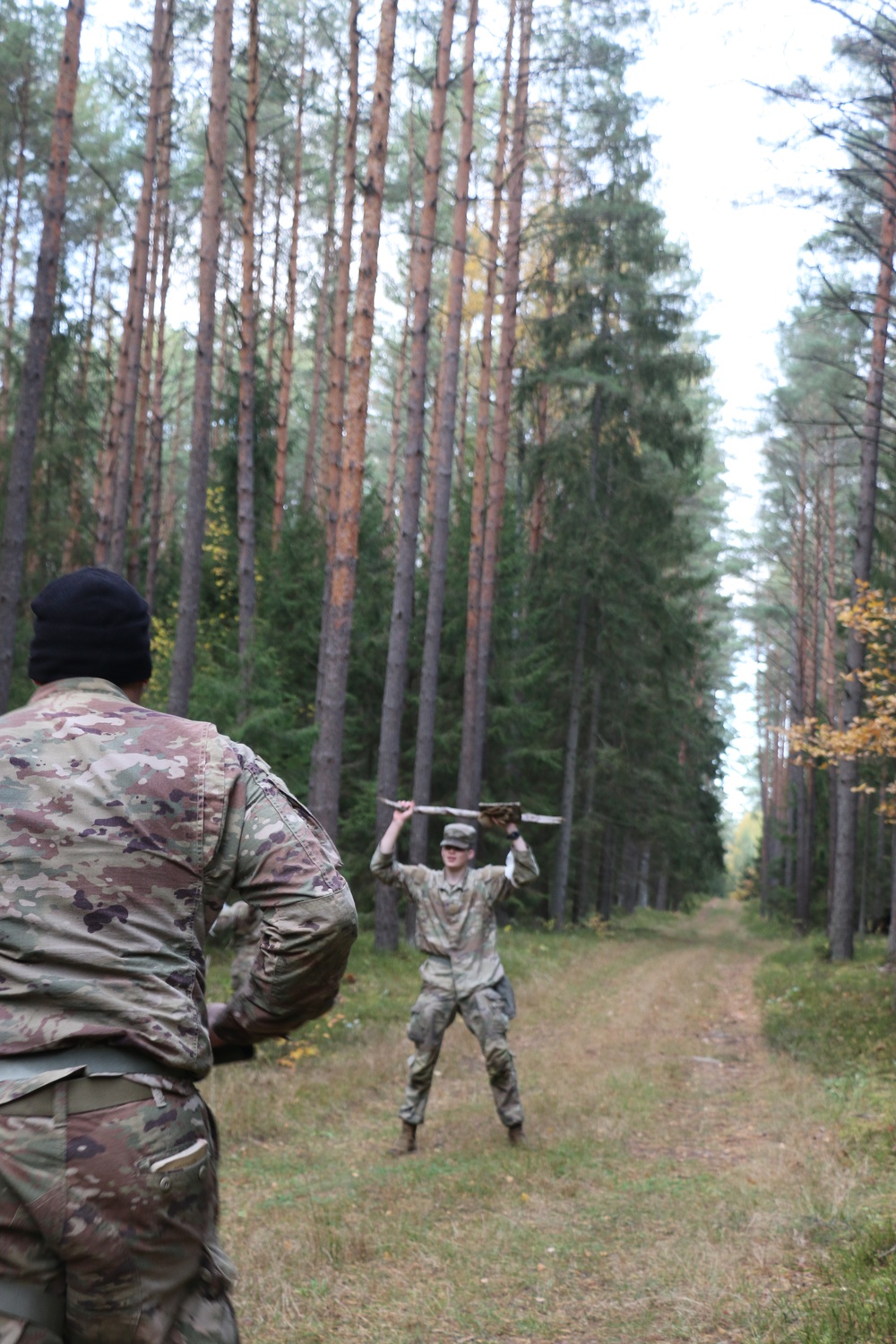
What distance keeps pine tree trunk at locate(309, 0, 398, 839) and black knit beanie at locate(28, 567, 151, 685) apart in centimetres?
1108

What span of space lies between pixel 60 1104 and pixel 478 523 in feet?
68.4

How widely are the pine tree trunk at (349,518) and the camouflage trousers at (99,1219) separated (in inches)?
449

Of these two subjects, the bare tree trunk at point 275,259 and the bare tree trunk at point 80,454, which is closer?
the bare tree trunk at point 80,454

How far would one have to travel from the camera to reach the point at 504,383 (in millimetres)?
22781

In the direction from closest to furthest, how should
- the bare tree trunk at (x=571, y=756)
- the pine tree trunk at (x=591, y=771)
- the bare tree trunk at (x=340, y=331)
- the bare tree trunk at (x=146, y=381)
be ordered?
the bare tree trunk at (x=340, y=331)
the bare tree trunk at (x=146, y=381)
the bare tree trunk at (x=571, y=756)
the pine tree trunk at (x=591, y=771)

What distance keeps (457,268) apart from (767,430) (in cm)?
2110

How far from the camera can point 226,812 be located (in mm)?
2453

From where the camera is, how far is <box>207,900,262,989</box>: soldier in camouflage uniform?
2.55 meters

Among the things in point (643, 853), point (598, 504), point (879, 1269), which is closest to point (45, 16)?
point (598, 504)

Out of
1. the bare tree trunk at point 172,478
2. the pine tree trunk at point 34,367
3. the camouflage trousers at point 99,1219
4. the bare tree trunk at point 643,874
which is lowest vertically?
the bare tree trunk at point 643,874

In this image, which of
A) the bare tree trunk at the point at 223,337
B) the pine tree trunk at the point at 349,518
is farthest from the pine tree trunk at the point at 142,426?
the pine tree trunk at the point at 349,518

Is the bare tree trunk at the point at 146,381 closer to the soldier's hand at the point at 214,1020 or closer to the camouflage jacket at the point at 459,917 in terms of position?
the camouflage jacket at the point at 459,917

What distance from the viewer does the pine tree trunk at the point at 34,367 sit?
531 inches

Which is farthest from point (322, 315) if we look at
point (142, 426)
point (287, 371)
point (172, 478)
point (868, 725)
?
point (868, 725)
